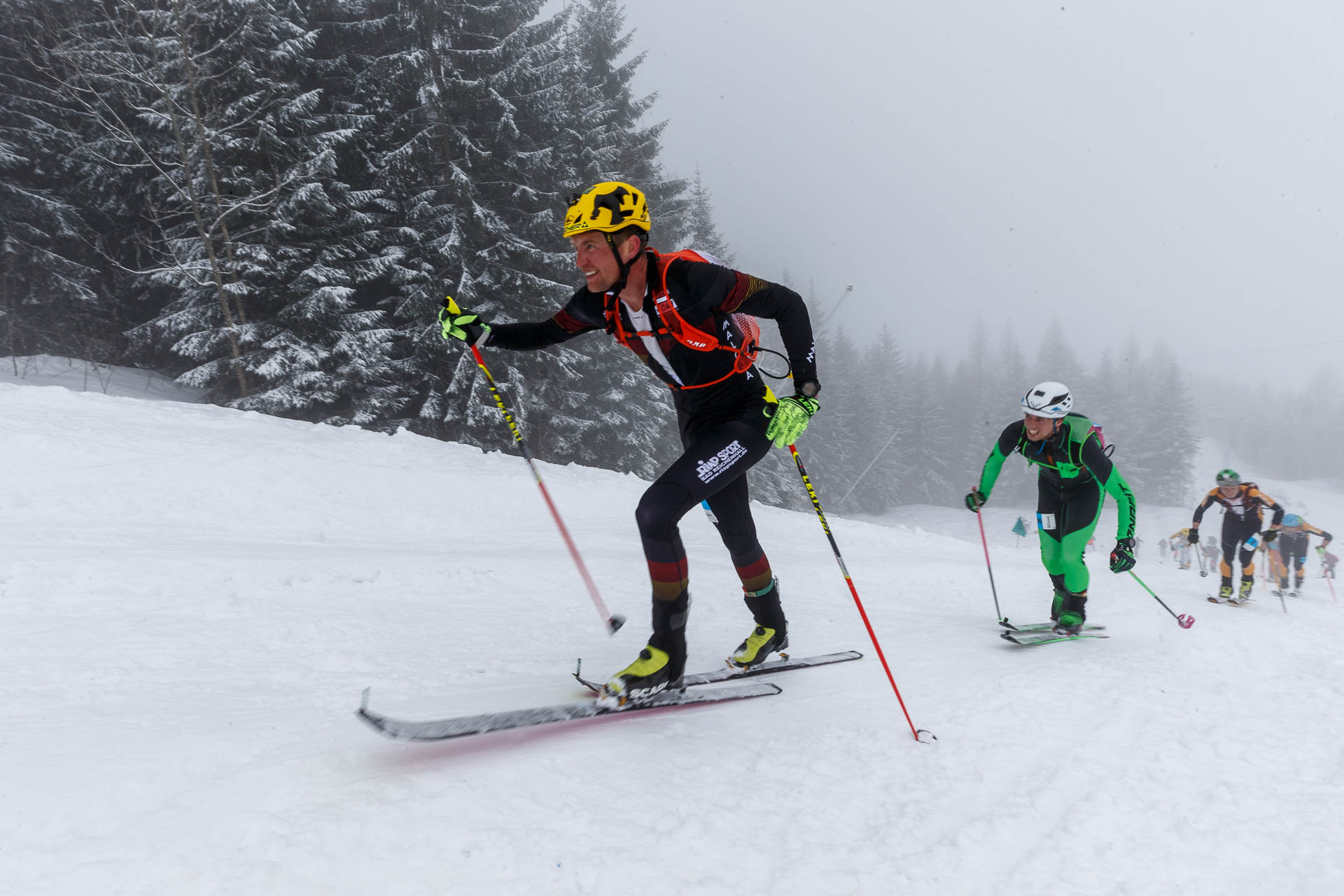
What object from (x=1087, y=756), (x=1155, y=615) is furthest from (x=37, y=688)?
(x=1155, y=615)

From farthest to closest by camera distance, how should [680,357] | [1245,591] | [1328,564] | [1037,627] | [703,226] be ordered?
[703,226] < [1328,564] < [1245,591] < [1037,627] < [680,357]

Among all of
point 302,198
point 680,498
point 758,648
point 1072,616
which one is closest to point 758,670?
point 758,648

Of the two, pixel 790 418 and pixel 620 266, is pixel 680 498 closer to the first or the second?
pixel 790 418

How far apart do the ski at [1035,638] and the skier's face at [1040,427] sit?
1.73 metres

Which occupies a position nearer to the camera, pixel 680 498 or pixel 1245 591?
pixel 680 498

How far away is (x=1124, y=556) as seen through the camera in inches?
233

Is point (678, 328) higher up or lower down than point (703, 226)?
lower down

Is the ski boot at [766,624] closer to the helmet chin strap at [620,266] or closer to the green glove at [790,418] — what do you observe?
the green glove at [790,418]

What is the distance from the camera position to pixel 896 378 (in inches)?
2445

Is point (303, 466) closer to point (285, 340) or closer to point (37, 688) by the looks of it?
point (37, 688)

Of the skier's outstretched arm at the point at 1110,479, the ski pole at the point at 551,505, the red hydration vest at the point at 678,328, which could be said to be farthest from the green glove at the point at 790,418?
the skier's outstretched arm at the point at 1110,479

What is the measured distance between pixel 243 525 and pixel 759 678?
18.5ft

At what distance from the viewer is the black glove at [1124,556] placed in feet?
19.0

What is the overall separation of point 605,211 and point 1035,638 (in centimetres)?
481
